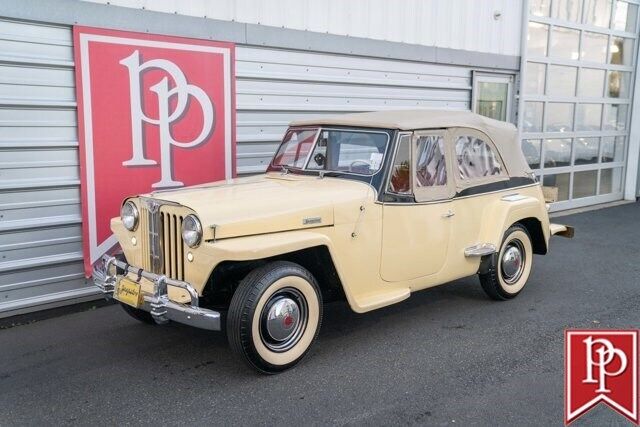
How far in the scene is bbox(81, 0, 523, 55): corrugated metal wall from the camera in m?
6.20

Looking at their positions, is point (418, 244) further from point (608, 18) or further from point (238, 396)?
point (608, 18)

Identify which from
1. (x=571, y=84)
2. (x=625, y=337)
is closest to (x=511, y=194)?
(x=625, y=337)

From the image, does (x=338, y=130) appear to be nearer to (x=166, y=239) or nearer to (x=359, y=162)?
(x=359, y=162)

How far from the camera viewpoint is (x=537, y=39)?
33.2ft

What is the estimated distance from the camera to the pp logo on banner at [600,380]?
3.40 meters

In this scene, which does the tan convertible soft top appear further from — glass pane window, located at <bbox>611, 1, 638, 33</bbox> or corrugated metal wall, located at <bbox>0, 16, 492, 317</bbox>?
glass pane window, located at <bbox>611, 1, 638, 33</bbox>

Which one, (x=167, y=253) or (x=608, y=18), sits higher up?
(x=608, y=18)

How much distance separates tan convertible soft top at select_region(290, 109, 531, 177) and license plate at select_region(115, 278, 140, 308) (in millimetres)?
2159

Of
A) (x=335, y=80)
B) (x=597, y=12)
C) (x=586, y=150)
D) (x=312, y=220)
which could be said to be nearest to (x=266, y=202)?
(x=312, y=220)

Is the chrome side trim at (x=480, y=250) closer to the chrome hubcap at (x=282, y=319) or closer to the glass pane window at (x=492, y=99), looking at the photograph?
the chrome hubcap at (x=282, y=319)

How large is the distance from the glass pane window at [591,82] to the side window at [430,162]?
716 centimetres

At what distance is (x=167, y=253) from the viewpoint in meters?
4.10

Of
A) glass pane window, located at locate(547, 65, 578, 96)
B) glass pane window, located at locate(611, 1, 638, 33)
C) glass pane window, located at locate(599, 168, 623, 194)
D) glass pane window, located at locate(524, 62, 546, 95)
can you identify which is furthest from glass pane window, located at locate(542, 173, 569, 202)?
glass pane window, located at locate(611, 1, 638, 33)

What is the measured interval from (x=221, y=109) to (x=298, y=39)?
4.17ft
